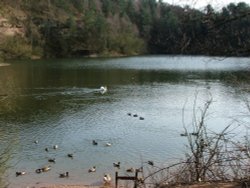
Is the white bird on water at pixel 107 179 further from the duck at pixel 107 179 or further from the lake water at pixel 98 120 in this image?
the lake water at pixel 98 120

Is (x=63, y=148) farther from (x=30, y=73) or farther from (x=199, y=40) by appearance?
(x=30, y=73)

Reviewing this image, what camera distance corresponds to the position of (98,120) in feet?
112

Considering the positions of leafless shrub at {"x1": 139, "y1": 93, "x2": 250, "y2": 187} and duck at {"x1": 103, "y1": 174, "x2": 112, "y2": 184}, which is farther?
duck at {"x1": 103, "y1": 174, "x2": 112, "y2": 184}

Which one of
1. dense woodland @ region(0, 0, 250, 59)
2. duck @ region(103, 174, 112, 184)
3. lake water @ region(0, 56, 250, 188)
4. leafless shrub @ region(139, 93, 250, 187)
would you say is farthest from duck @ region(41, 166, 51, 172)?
dense woodland @ region(0, 0, 250, 59)

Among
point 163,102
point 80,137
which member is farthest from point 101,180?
point 163,102

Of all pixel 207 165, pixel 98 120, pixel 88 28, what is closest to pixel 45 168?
pixel 98 120

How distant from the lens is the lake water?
71.7 ft

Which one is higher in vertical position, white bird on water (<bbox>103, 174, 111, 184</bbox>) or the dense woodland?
the dense woodland

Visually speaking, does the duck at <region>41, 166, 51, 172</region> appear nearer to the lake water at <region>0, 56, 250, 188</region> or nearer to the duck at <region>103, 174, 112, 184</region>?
the lake water at <region>0, 56, 250, 188</region>

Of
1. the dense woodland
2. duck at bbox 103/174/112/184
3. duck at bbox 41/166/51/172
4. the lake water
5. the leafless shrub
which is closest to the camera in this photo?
the leafless shrub

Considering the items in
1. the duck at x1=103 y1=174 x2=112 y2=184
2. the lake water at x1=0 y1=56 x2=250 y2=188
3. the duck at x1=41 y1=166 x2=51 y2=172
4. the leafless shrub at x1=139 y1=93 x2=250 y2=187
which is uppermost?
the leafless shrub at x1=139 y1=93 x2=250 y2=187

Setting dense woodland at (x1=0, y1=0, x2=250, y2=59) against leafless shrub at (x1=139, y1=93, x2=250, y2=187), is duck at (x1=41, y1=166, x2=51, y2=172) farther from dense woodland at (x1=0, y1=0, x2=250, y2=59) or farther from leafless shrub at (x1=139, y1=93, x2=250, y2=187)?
dense woodland at (x1=0, y1=0, x2=250, y2=59)

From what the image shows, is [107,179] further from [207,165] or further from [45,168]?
[207,165]

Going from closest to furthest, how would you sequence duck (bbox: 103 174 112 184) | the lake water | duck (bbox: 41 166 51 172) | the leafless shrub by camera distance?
the leafless shrub
duck (bbox: 103 174 112 184)
duck (bbox: 41 166 51 172)
the lake water
